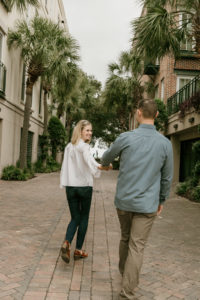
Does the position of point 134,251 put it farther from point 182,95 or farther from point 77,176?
point 182,95

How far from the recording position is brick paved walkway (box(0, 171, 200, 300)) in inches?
127

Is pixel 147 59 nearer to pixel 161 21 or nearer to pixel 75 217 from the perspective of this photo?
pixel 161 21

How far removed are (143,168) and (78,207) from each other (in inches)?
55.1

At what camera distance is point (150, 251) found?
4648 mm

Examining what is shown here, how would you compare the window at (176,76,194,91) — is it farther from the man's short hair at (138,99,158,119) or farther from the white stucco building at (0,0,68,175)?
the man's short hair at (138,99,158,119)

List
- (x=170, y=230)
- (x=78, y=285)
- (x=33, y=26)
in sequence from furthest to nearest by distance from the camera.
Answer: (x=33, y=26) < (x=170, y=230) < (x=78, y=285)

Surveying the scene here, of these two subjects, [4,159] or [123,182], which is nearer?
[123,182]

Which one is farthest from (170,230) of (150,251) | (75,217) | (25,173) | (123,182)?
(25,173)

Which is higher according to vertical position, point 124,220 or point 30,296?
point 124,220

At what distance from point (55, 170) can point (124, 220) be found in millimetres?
20623

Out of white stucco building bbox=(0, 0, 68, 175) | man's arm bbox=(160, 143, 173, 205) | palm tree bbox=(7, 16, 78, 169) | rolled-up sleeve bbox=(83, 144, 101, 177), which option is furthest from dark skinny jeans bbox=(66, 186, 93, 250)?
palm tree bbox=(7, 16, 78, 169)

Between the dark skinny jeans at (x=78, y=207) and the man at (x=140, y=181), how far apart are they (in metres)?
0.95

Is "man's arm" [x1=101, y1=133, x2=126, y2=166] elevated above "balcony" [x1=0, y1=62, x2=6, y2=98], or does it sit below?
below

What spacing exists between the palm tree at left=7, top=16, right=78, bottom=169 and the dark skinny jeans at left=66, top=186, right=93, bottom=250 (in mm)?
11275
